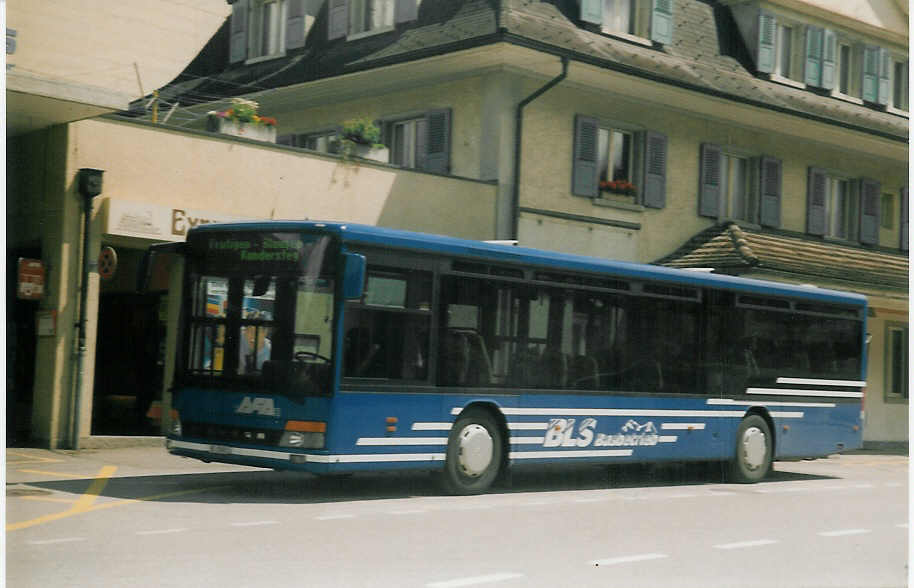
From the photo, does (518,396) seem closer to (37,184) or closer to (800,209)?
(37,184)

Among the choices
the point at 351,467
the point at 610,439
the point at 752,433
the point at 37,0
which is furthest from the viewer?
the point at 37,0

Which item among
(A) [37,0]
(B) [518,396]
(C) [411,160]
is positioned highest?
(A) [37,0]

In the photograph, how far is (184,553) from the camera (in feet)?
30.1

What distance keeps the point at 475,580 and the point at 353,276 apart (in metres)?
4.86

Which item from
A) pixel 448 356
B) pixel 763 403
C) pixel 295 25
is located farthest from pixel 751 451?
pixel 295 25

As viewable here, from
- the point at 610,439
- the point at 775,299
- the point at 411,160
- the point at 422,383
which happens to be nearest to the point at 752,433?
the point at 775,299

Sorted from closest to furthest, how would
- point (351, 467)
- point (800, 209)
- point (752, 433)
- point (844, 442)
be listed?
point (351, 467)
point (752, 433)
point (844, 442)
point (800, 209)

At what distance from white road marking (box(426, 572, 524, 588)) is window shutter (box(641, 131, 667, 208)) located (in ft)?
60.3

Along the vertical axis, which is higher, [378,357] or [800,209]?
[800,209]

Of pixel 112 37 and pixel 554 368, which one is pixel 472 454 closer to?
pixel 554 368

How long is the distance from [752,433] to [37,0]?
12.9 m

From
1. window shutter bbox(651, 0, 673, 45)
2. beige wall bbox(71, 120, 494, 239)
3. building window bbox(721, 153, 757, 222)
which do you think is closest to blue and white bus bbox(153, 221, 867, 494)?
beige wall bbox(71, 120, 494, 239)

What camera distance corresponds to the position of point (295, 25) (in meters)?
27.2

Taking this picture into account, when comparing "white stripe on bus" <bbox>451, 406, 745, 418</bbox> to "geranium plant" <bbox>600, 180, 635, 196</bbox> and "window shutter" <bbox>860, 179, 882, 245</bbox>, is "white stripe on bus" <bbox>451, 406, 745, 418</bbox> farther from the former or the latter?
"window shutter" <bbox>860, 179, 882, 245</bbox>
